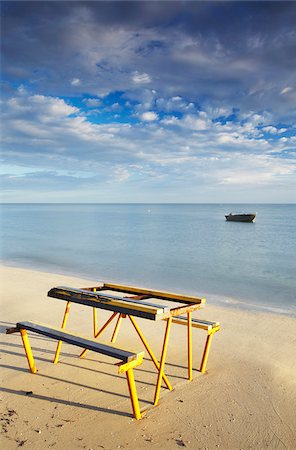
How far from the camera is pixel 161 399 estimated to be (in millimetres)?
4215

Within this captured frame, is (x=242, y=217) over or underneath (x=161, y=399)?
over

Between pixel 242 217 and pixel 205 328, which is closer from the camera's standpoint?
pixel 205 328

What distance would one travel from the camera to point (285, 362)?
5496mm

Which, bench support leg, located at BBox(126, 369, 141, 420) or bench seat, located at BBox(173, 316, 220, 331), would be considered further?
bench seat, located at BBox(173, 316, 220, 331)

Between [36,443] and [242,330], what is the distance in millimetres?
4694

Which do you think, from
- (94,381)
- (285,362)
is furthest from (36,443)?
(285,362)

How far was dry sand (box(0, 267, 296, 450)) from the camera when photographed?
356 cm

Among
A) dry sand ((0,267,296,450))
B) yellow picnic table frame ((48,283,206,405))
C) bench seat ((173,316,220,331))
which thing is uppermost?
yellow picnic table frame ((48,283,206,405))

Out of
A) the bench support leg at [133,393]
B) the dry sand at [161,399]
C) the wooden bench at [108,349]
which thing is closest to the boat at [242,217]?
the dry sand at [161,399]

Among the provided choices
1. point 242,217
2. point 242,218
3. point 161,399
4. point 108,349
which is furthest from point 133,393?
point 242,218

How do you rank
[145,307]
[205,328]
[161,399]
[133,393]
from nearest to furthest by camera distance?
[133,393] < [145,307] < [161,399] < [205,328]

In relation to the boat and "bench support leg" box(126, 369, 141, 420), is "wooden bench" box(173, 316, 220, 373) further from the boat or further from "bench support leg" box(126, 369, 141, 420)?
the boat

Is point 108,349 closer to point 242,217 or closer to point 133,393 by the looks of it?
point 133,393

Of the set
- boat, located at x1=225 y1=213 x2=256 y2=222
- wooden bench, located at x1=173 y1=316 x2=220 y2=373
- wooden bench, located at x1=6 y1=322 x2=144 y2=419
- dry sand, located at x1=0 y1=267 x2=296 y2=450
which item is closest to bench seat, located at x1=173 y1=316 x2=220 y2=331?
wooden bench, located at x1=173 y1=316 x2=220 y2=373
